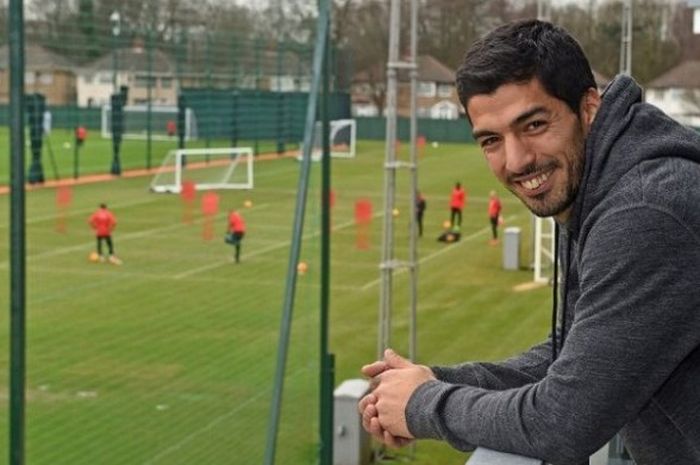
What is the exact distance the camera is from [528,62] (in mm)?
2289

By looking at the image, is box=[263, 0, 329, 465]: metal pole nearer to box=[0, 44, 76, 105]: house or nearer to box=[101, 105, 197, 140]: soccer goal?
box=[0, 44, 76, 105]: house

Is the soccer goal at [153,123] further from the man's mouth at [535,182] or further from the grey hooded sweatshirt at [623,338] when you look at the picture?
the grey hooded sweatshirt at [623,338]

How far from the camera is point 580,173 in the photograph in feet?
7.70

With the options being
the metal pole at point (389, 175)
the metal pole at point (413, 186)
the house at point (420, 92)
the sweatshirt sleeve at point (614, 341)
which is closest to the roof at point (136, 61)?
the metal pole at point (389, 175)

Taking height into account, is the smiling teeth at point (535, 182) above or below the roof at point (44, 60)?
below

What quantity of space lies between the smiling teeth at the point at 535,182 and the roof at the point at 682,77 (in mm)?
41748

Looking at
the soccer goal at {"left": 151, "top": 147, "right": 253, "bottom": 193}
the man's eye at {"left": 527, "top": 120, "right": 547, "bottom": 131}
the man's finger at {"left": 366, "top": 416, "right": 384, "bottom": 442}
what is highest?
the man's eye at {"left": 527, "top": 120, "right": 547, "bottom": 131}

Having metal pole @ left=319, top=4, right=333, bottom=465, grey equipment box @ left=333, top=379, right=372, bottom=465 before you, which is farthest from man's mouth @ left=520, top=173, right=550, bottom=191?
grey equipment box @ left=333, top=379, right=372, bottom=465

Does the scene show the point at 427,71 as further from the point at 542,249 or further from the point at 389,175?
the point at 389,175

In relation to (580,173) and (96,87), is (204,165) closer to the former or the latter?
(96,87)

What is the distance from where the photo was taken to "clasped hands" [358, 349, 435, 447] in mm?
2367

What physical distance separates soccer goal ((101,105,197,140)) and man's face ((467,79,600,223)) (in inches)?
578

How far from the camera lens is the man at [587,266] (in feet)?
6.95

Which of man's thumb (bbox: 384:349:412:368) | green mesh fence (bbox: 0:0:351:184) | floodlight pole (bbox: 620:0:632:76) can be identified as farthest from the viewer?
floodlight pole (bbox: 620:0:632:76)
